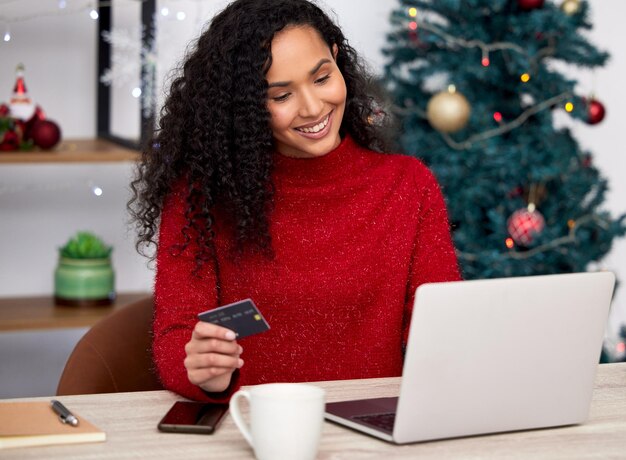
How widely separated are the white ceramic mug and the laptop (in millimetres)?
117

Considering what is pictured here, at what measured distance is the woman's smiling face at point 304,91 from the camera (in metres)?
1.81

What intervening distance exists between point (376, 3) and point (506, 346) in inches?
104

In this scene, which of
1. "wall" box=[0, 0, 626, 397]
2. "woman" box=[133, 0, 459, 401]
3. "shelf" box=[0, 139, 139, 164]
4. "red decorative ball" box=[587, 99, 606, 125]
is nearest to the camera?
"woman" box=[133, 0, 459, 401]

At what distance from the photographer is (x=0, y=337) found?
3.34m

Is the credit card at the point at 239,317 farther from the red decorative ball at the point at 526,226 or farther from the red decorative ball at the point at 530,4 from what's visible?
the red decorative ball at the point at 530,4

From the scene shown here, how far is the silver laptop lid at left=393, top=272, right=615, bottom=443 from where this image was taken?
1.22 metres

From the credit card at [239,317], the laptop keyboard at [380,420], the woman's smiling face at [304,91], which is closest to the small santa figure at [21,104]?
the woman's smiling face at [304,91]

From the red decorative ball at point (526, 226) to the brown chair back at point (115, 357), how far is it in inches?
66.7

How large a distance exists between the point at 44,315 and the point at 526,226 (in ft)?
4.81

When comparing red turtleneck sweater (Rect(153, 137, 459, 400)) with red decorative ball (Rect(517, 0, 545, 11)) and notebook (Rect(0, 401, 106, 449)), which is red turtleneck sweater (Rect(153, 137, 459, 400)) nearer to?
notebook (Rect(0, 401, 106, 449))

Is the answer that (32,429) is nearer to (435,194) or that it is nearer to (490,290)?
(490,290)

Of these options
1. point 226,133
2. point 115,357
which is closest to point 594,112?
point 226,133

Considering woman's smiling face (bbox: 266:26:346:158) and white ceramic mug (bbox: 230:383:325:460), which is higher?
woman's smiling face (bbox: 266:26:346:158)

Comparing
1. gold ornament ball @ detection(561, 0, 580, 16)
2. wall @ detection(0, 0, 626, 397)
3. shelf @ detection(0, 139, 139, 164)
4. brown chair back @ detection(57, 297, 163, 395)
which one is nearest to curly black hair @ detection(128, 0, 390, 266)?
brown chair back @ detection(57, 297, 163, 395)
